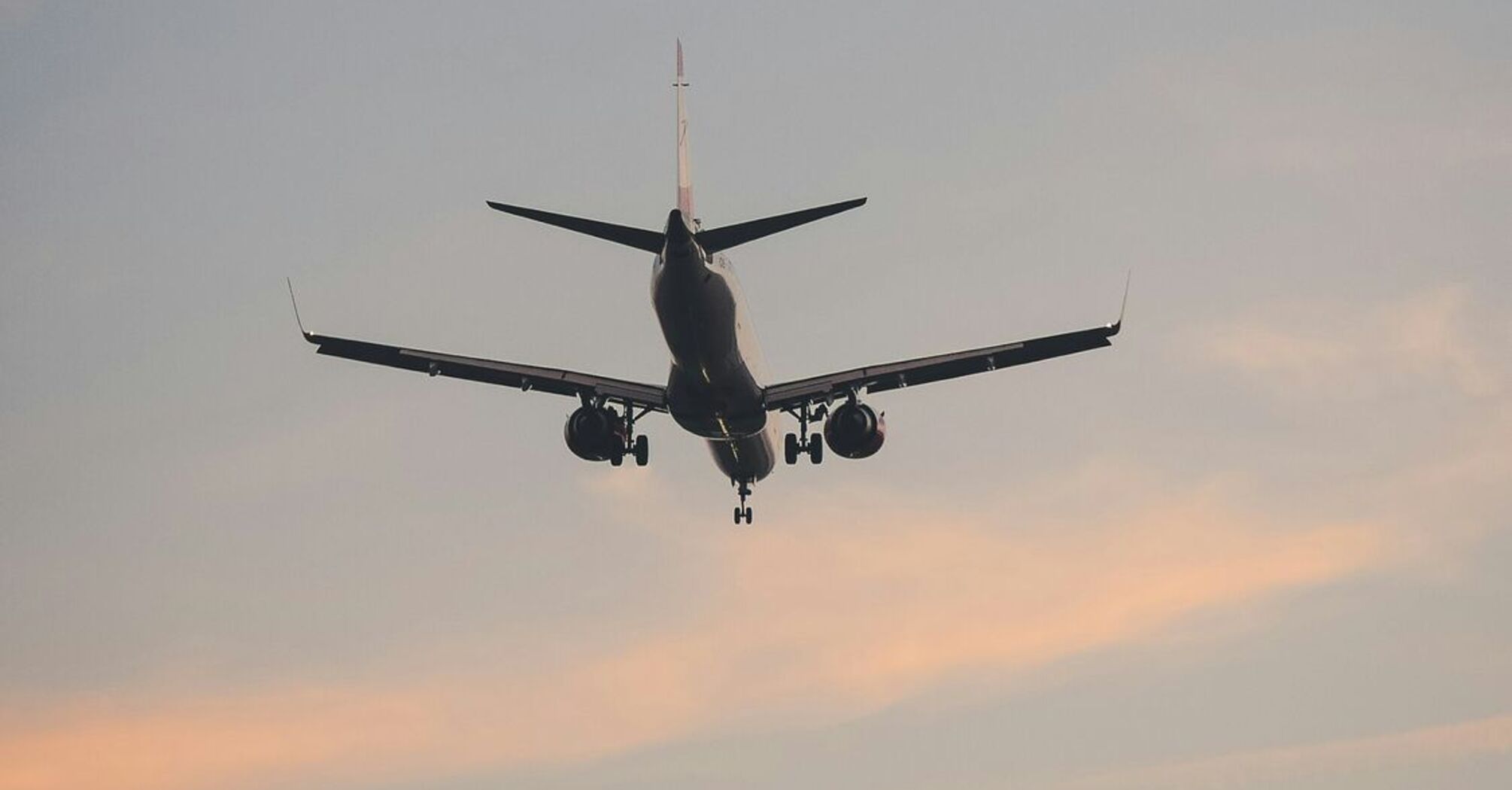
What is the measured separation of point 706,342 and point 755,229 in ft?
11.6

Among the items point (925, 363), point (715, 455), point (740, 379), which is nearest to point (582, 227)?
point (740, 379)

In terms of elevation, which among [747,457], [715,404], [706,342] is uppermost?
[747,457]

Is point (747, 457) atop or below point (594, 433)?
atop

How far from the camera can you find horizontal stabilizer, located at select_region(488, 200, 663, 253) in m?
45.9

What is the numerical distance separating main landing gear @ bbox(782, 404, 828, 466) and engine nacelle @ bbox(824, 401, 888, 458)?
4.03 feet

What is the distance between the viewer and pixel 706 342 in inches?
1967

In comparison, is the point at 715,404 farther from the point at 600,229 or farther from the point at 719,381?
the point at 600,229

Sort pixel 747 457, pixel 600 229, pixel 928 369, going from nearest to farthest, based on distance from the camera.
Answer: pixel 600 229
pixel 928 369
pixel 747 457

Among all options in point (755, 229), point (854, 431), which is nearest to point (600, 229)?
point (755, 229)

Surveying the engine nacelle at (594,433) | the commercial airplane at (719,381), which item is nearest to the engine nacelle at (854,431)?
the commercial airplane at (719,381)

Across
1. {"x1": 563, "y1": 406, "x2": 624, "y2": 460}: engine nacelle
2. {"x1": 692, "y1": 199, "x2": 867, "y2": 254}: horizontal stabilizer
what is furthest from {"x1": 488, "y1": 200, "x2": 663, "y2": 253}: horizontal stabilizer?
{"x1": 563, "y1": 406, "x2": 624, "y2": 460}: engine nacelle

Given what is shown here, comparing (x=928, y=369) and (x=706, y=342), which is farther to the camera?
(x=928, y=369)

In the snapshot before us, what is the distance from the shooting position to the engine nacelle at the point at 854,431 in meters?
55.7

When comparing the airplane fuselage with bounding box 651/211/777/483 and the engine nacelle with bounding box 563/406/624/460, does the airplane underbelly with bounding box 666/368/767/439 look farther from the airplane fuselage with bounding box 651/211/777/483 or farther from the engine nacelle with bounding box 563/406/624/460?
the engine nacelle with bounding box 563/406/624/460
